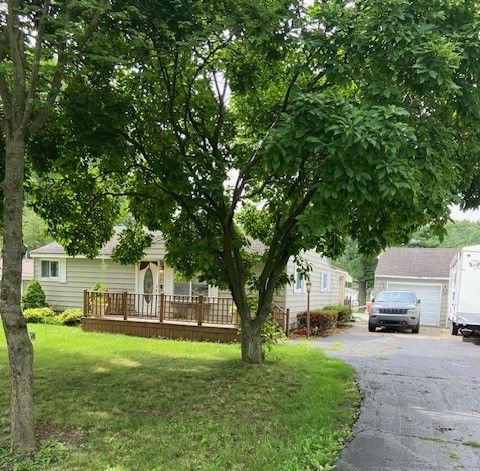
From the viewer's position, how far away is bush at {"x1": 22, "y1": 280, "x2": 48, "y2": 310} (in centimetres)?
1838

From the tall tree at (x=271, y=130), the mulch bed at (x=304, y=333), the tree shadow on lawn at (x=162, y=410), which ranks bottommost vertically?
the mulch bed at (x=304, y=333)

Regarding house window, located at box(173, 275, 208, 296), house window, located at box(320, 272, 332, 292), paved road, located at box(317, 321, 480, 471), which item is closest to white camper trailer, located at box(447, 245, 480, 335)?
paved road, located at box(317, 321, 480, 471)

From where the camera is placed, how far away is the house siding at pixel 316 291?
653 inches

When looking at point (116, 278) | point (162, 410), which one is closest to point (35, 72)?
point (162, 410)

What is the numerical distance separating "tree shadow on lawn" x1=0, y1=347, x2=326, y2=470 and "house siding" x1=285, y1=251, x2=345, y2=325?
4.74 metres

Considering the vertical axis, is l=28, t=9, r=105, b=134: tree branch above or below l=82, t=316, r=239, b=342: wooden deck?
above

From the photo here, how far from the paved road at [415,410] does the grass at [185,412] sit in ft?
0.97

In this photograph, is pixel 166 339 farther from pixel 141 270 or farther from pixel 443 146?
pixel 443 146

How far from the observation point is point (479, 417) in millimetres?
6383

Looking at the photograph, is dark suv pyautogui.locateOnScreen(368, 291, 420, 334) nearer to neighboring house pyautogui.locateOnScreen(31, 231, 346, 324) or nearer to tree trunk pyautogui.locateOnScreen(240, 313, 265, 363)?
neighboring house pyautogui.locateOnScreen(31, 231, 346, 324)

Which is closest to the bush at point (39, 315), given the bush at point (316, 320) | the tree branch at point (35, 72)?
the bush at point (316, 320)

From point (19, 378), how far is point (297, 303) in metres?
13.7

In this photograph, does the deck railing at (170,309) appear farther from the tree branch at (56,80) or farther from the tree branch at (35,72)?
the tree branch at (35,72)

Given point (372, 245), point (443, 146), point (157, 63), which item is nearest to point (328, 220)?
point (443, 146)
